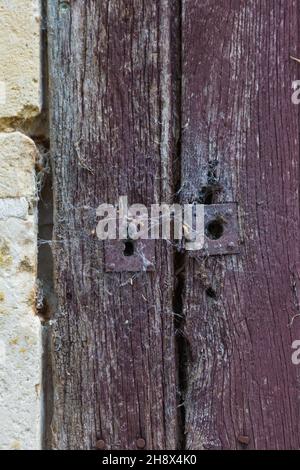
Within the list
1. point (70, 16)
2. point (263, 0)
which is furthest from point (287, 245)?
point (70, 16)

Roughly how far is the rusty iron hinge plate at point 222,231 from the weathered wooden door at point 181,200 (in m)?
0.01

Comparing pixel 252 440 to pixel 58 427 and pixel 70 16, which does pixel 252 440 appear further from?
pixel 70 16

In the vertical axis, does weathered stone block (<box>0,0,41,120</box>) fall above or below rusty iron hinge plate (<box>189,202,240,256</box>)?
above

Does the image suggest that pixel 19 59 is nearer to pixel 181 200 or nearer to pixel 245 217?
pixel 181 200

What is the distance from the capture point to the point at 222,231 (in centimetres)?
120

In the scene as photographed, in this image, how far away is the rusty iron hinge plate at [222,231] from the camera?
1.19 m

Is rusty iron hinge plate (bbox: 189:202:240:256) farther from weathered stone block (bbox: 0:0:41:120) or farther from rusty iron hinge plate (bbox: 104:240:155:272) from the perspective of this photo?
weathered stone block (bbox: 0:0:41:120)

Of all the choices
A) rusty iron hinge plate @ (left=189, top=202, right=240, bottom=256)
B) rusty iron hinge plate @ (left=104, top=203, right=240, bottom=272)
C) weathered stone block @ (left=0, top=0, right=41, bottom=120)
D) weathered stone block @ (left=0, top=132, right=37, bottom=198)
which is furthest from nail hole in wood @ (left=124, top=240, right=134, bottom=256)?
weathered stone block @ (left=0, top=0, right=41, bottom=120)

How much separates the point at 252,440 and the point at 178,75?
0.82 meters

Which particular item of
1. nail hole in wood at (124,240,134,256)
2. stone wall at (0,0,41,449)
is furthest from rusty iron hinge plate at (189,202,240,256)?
stone wall at (0,0,41,449)

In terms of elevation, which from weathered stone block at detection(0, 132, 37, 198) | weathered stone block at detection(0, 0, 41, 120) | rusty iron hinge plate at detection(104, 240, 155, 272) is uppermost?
weathered stone block at detection(0, 0, 41, 120)

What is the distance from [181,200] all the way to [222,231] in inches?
4.4

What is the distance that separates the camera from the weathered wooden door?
1.17 meters

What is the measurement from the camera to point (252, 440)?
3.82ft
